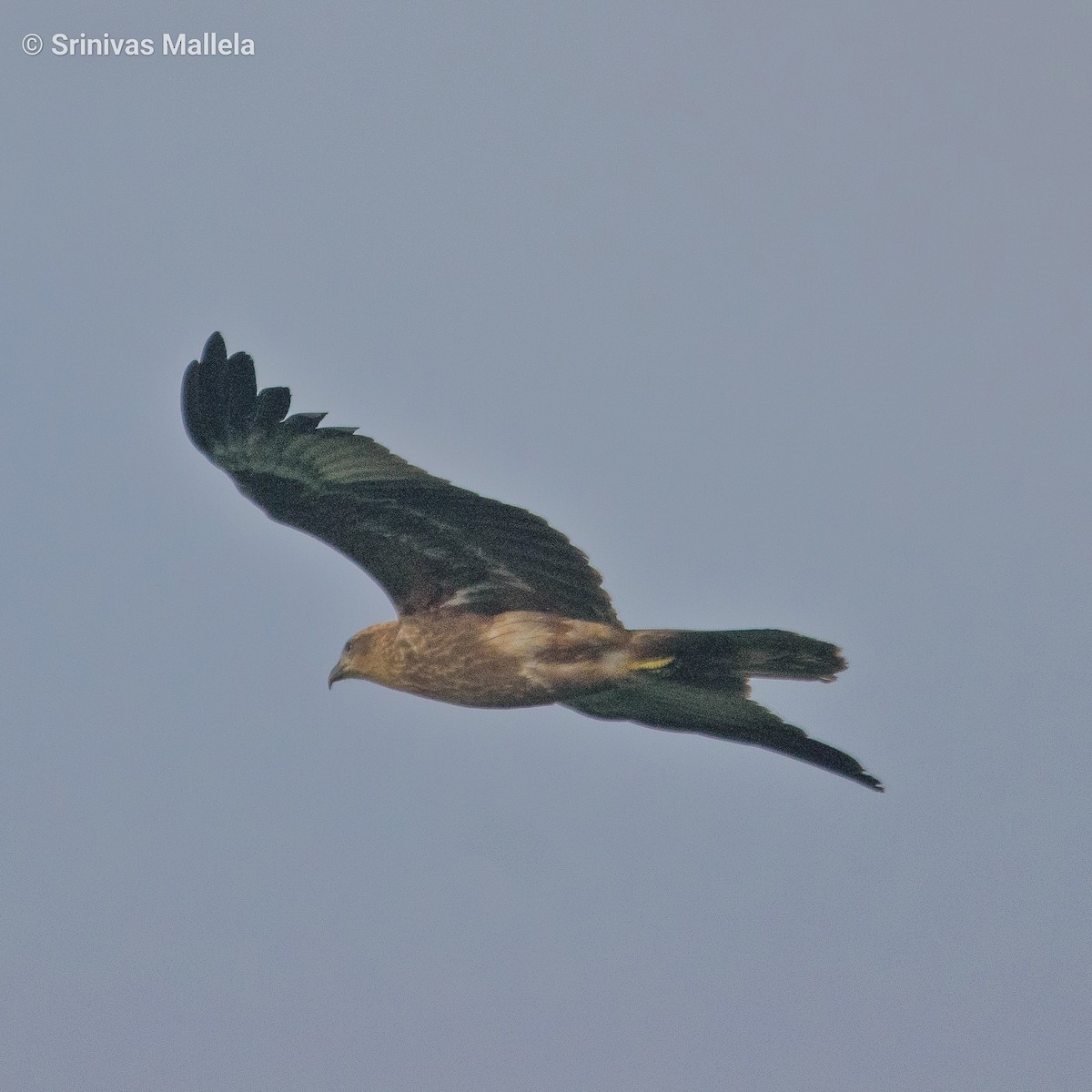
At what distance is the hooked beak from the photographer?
11.3m

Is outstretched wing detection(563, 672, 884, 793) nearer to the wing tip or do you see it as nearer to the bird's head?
the bird's head

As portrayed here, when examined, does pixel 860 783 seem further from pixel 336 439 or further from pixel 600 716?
pixel 336 439

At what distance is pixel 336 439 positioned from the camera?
1042 cm

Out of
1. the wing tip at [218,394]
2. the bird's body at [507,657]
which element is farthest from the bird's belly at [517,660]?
the wing tip at [218,394]

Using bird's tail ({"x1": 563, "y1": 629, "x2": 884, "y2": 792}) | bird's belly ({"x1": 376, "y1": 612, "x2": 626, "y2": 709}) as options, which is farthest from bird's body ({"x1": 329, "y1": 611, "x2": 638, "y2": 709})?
bird's tail ({"x1": 563, "y1": 629, "x2": 884, "y2": 792})

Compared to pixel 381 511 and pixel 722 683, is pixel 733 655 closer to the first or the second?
pixel 722 683

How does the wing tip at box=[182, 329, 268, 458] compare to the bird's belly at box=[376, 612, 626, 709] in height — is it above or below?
above

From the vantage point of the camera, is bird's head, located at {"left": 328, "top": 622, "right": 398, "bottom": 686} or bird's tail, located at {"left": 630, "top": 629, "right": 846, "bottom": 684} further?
bird's head, located at {"left": 328, "top": 622, "right": 398, "bottom": 686}

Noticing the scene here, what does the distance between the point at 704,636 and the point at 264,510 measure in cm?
226

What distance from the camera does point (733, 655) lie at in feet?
34.0

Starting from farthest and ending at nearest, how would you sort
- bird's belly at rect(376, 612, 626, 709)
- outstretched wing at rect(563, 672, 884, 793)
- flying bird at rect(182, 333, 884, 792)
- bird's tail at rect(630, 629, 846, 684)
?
bird's belly at rect(376, 612, 626, 709) → outstretched wing at rect(563, 672, 884, 793) → flying bird at rect(182, 333, 884, 792) → bird's tail at rect(630, 629, 846, 684)

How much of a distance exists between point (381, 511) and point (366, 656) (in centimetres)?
91

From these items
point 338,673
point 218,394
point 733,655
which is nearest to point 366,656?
point 338,673

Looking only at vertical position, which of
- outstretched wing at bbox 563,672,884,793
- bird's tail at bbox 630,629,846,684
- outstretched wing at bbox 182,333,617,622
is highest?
outstretched wing at bbox 182,333,617,622
